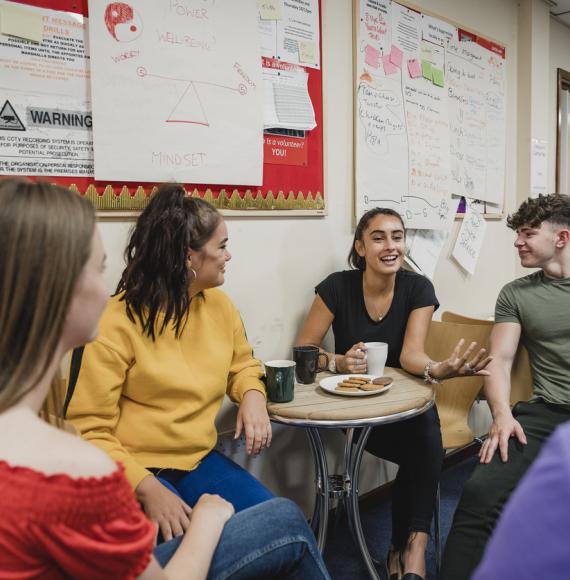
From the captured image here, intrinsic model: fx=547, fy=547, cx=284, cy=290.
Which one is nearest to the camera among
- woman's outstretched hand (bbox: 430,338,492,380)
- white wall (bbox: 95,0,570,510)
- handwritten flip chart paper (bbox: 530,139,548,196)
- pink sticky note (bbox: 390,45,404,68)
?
woman's outstretched hand (bbox: 430,338,492,380)

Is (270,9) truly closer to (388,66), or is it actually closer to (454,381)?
(388,66)

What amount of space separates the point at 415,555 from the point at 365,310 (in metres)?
0.83

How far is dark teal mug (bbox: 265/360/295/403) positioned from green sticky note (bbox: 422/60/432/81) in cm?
173

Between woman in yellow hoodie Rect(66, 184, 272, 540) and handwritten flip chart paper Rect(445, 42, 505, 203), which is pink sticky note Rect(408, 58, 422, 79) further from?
woman in yellow hoodie Rect(66, 184, 272, 540)

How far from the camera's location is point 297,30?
204 cm

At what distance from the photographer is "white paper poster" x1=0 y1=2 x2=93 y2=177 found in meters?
1.44

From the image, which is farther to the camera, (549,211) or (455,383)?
(455,383)

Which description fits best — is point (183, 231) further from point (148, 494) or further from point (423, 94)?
point (423, 94)

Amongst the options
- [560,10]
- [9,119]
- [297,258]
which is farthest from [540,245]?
[560,10]

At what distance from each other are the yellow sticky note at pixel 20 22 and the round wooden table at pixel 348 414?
3.92 ft

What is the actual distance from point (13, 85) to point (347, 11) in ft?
4.56

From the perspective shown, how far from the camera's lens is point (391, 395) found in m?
1.60

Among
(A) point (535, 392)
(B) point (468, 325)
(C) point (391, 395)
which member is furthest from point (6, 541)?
(B) point (468, 325)

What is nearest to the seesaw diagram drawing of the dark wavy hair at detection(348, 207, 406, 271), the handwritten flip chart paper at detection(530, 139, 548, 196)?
the dark wavy hair at detection(348, 207, 406, 271)
